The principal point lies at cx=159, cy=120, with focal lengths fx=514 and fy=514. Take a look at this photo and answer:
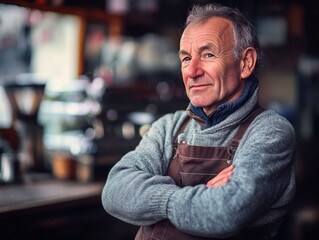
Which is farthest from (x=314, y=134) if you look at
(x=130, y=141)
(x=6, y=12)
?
(x=6, y=12)

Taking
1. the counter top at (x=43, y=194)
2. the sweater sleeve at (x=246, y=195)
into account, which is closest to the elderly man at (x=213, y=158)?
the sweater sleeve at (x=246, y=195)

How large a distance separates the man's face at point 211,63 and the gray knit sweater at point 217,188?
0.13 meters

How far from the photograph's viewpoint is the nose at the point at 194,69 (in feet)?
7.44

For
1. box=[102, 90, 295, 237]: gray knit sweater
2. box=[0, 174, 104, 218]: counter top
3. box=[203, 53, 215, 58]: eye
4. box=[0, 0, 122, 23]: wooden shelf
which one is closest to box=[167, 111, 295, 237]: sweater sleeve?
box=[102, 90, 295, 237]: gray knit sweater

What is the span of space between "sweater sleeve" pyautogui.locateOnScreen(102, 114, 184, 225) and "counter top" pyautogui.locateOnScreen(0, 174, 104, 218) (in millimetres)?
1186

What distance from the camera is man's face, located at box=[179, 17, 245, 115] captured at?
7.50 feet

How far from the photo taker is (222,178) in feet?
6.68

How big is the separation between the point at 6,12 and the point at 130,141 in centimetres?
162

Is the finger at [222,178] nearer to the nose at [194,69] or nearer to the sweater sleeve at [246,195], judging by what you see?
the sweater sleeve at [246,195]

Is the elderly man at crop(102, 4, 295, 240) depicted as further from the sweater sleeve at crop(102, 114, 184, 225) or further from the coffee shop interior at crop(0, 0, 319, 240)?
the coffee shop interior at crop(0, 0, 319, 240)

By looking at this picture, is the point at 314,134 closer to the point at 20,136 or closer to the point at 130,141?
the point at 130,141

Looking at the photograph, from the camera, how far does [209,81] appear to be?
2.30 m

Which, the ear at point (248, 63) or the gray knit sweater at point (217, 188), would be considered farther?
the ear at point (248, 63)

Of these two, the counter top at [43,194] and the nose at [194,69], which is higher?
the nose at [194,69]
